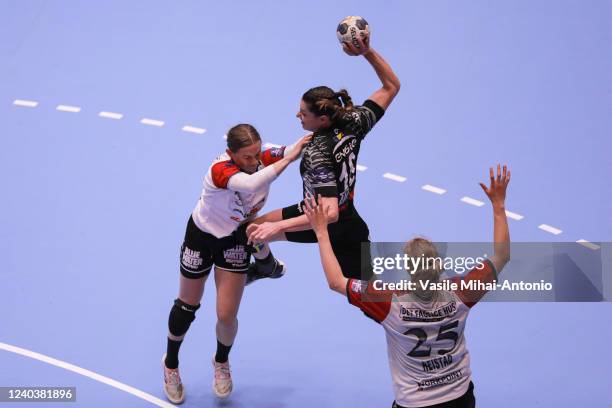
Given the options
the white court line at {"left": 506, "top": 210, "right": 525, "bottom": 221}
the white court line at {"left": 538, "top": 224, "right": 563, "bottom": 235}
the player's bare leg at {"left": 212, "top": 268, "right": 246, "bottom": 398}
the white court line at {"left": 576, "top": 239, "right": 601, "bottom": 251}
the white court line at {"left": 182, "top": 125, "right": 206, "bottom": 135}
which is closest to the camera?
the player's bare leg at {"left": 212, "top": 268, "right": 246, "bottom": 398}

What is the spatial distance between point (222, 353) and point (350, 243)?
1326 millimetres

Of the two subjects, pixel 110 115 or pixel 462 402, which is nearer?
pixel 462 402

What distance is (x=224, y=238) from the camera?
6.13 meters

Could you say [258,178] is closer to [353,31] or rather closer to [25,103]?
[353,31]

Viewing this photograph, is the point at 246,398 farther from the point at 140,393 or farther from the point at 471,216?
the point at 471,216

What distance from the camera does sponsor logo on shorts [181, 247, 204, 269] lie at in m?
6.17

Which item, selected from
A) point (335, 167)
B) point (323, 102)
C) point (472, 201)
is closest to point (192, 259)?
point (335, 167)

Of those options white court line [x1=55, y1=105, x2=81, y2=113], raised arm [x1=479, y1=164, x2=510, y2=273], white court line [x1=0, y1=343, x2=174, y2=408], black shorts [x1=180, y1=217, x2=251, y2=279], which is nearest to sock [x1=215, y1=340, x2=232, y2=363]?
white court line [x1=0, y1=343, x2=174, y2=408]

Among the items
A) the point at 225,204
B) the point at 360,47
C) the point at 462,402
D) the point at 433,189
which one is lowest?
the point at 462,402

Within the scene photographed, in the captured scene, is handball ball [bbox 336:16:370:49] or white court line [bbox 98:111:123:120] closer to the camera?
handball ball [bbox 336:16:370:49]

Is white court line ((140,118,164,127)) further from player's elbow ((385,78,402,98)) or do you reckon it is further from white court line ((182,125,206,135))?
player's elbow ((385,78,402,98))

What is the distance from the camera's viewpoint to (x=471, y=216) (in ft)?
Result: 27.8

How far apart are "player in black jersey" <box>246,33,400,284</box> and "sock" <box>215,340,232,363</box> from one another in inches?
39.2

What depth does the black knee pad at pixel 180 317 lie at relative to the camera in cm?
634
